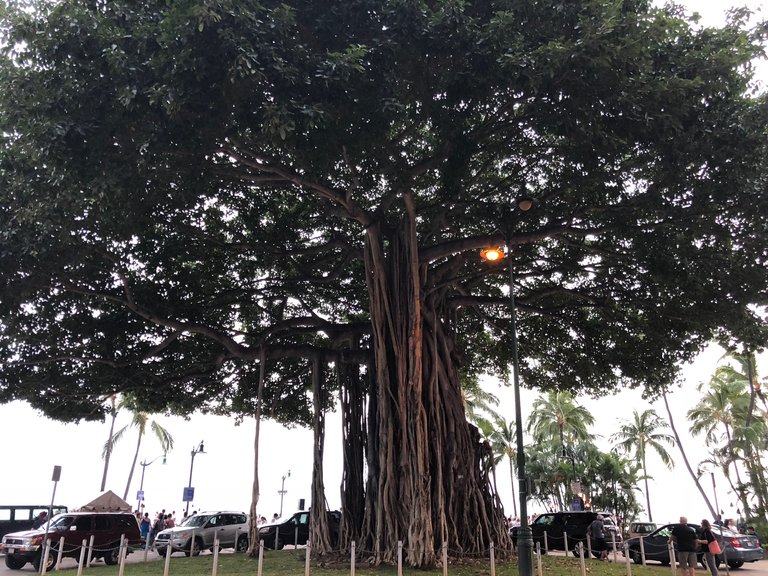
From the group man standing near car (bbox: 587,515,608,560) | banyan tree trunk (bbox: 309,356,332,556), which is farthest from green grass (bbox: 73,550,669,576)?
man standing near car (bbox: 587,515,608,560)

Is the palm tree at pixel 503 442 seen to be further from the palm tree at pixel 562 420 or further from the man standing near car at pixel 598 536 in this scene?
the man standing near car at pixel 598 536

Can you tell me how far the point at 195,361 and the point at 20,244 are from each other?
24.5 ft

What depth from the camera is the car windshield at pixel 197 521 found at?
2139 cm

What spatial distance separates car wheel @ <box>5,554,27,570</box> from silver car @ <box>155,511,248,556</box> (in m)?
4.72

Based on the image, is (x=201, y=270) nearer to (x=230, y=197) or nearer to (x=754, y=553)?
(x=230, y=197)

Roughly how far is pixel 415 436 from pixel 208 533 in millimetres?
11593

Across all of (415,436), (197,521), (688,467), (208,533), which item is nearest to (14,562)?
(208,533)

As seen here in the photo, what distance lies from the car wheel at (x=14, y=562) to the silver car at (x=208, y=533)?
472 cm

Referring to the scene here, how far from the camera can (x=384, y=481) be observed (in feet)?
43.5

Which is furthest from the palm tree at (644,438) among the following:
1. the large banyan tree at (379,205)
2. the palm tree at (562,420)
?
the large banyan tree at (379,205)

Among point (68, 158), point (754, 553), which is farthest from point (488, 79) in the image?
point (754, 553)

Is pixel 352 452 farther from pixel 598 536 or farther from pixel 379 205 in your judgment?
pixel 598 536

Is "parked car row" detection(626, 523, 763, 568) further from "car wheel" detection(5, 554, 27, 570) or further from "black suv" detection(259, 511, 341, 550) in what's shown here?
"car wheel" detection(5, 554, 27, 570)

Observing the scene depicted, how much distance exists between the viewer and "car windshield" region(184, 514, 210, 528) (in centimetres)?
2139
